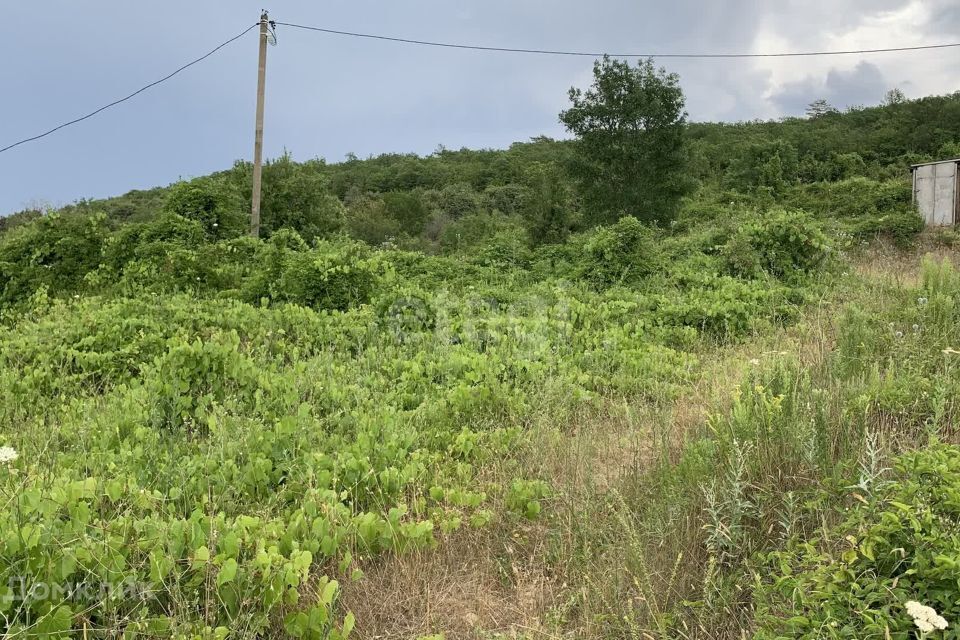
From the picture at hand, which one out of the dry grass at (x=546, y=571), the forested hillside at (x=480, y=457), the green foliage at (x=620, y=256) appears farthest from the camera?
the green foliage at (x=620, y=256)

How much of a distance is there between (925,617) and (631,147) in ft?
77.6

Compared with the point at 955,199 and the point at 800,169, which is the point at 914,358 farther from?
the point at 800,169

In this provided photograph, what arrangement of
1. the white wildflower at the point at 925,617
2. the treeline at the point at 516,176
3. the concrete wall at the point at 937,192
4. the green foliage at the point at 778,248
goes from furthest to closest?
1. the treeline at the point at 516,176
2. the concrete wall at the point at 937,192
3. the green foliage at the point at 778,248
4. the white wildflower at the point at 925,617

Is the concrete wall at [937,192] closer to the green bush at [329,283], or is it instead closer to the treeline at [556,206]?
the treeline at [556,206]

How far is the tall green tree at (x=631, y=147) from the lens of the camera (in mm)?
23375

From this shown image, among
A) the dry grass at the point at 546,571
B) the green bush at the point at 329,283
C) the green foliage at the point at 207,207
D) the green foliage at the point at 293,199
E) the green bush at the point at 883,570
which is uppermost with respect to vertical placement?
the green foliage at the point at 293,199

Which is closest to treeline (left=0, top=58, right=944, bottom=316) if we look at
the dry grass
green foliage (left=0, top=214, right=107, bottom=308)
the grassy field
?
green foliage (left=0, top=214, right=107, bottom=308)

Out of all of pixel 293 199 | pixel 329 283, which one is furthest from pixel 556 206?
pixel 329 283

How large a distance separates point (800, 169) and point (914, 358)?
37.1 m

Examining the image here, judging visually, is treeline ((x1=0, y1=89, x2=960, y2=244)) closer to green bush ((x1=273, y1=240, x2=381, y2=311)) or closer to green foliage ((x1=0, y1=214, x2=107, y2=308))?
green foliage ((x1=0, y1=214, x2=107, y2=308))

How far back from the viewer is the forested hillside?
193cm

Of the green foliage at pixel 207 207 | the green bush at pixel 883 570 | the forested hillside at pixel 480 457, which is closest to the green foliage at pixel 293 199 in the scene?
the green foliage at pixel 207 207

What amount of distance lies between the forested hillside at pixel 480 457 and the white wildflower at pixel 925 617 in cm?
1

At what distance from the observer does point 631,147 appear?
23.4 m
